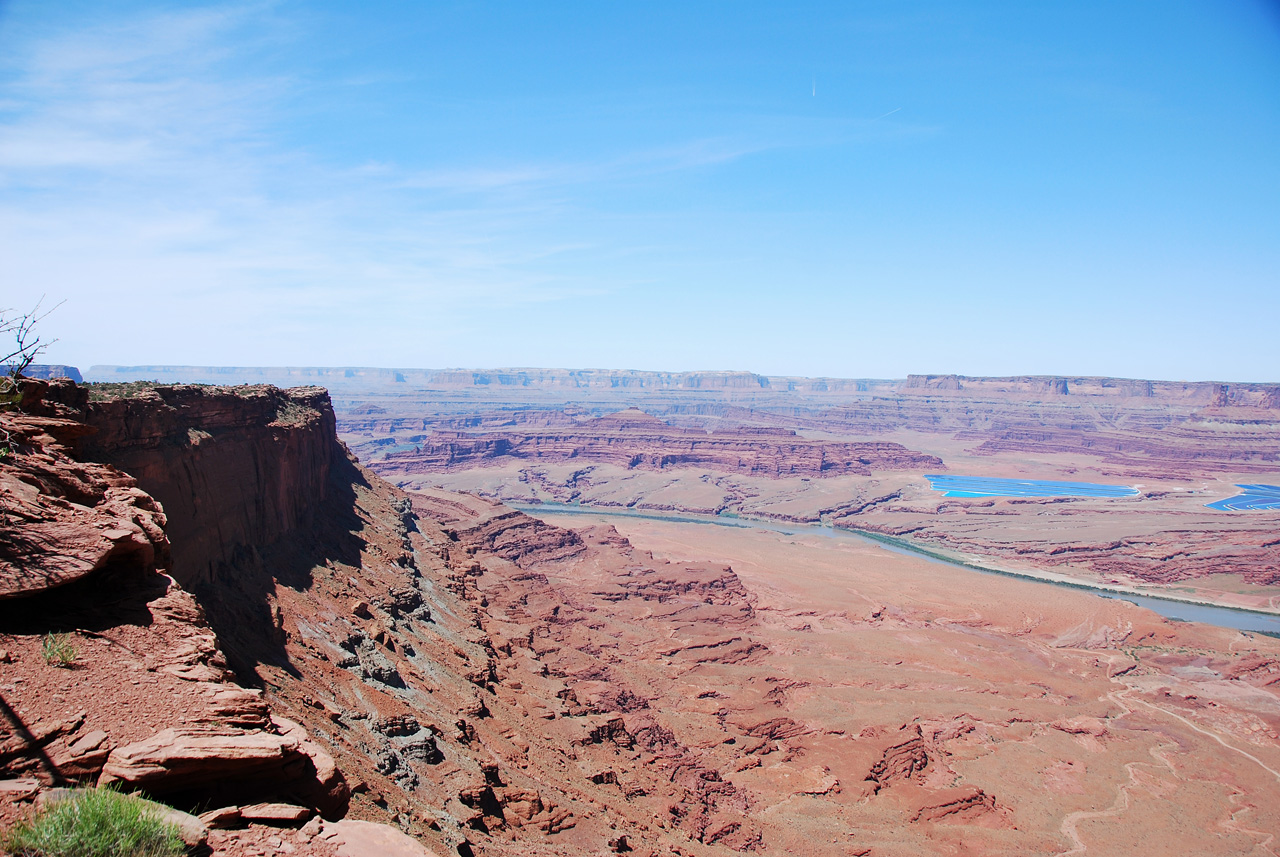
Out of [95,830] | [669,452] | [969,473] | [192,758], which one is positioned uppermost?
[95,830]

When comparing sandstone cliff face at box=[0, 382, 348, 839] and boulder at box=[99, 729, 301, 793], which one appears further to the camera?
sandstone cliff face at box=[0, 382, 348, 839]

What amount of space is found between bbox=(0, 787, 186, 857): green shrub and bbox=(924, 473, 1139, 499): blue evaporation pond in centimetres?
12527

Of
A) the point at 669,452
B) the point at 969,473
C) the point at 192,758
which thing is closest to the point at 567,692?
the point at 192,758

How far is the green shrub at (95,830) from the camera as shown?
18.2 feet

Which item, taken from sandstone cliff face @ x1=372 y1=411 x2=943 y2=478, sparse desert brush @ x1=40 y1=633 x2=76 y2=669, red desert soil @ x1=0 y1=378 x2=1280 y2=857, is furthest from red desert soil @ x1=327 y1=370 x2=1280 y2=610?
sparse desert brush @ x1=40 y1=633 x2=76 y2=669

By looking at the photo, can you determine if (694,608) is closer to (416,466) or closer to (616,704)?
(616,704)

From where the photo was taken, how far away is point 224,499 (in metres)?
23.8

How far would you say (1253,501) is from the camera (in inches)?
4515

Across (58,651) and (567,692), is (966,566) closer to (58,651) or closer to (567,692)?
(567,692)

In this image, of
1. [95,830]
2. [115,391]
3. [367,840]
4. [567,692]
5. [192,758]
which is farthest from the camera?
[567,692]

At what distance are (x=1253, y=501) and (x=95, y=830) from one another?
152 m

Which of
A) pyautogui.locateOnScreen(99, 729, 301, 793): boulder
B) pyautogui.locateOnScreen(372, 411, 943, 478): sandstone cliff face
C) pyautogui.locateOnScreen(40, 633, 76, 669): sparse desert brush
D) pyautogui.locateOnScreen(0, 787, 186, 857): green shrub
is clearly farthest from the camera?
pyautogui.locateOnScreen(372, 411, 943, 478): sandstone cliff face

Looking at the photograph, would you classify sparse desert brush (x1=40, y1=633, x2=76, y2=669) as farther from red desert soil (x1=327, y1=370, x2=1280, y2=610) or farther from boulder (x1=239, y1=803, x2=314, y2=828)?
red desert soil (x1=327, y1=370, x2=1280, y2=610)

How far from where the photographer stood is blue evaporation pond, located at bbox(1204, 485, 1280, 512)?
107 metres
